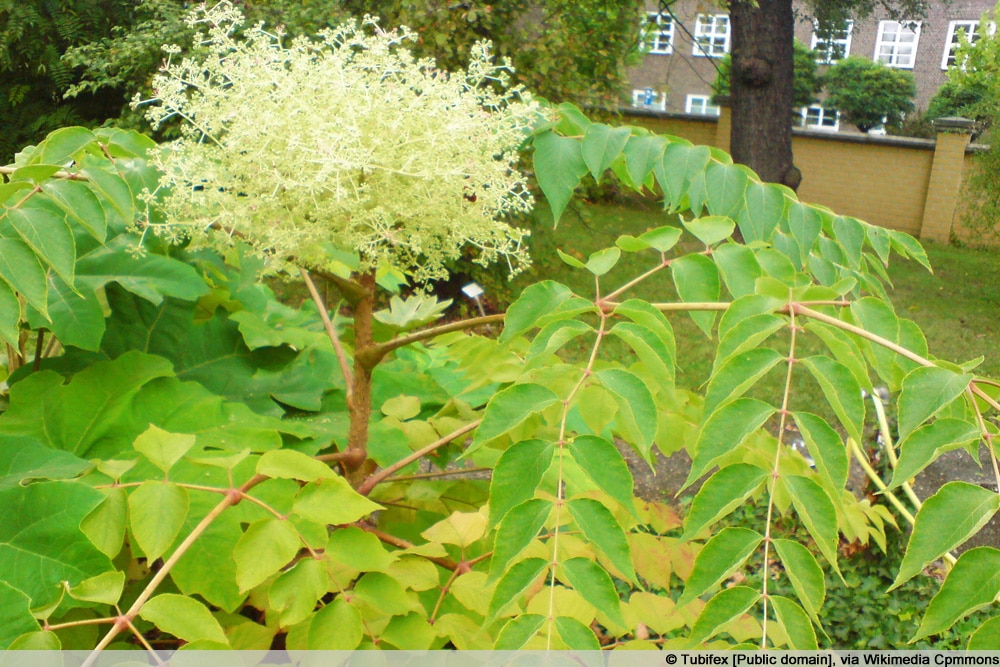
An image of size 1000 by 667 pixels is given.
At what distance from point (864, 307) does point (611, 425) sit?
686 millimetres

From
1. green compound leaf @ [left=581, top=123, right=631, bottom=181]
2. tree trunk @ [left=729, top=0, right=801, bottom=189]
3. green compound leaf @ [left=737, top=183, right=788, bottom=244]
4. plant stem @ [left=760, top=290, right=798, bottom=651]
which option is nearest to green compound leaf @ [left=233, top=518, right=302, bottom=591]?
plant stem @ [left=760, top=290, right=798, bottom=651]

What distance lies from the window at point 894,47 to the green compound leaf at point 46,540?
111 ft

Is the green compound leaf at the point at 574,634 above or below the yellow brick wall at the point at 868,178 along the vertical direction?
above

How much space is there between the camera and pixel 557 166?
1.54 metres

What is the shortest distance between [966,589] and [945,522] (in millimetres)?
63

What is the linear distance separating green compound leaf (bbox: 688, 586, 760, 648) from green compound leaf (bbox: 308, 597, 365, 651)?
0.43m

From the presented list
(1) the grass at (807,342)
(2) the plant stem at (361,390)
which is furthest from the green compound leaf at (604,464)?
(1) the grass at (807,342)

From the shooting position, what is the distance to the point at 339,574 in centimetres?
110

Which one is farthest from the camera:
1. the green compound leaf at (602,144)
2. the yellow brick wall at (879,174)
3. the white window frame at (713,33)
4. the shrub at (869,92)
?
the shrub at (869,92)

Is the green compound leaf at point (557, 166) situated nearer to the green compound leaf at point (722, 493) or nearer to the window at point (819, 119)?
the green compound leaf at point (722, 493)

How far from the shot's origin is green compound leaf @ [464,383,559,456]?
35.3 inches

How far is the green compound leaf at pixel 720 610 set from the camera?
2.71 feet

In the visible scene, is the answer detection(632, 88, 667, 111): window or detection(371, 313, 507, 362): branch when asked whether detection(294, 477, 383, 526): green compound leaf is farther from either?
detection(632, 88, 667, 111): window

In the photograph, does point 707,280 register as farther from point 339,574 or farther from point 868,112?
point 868,112
